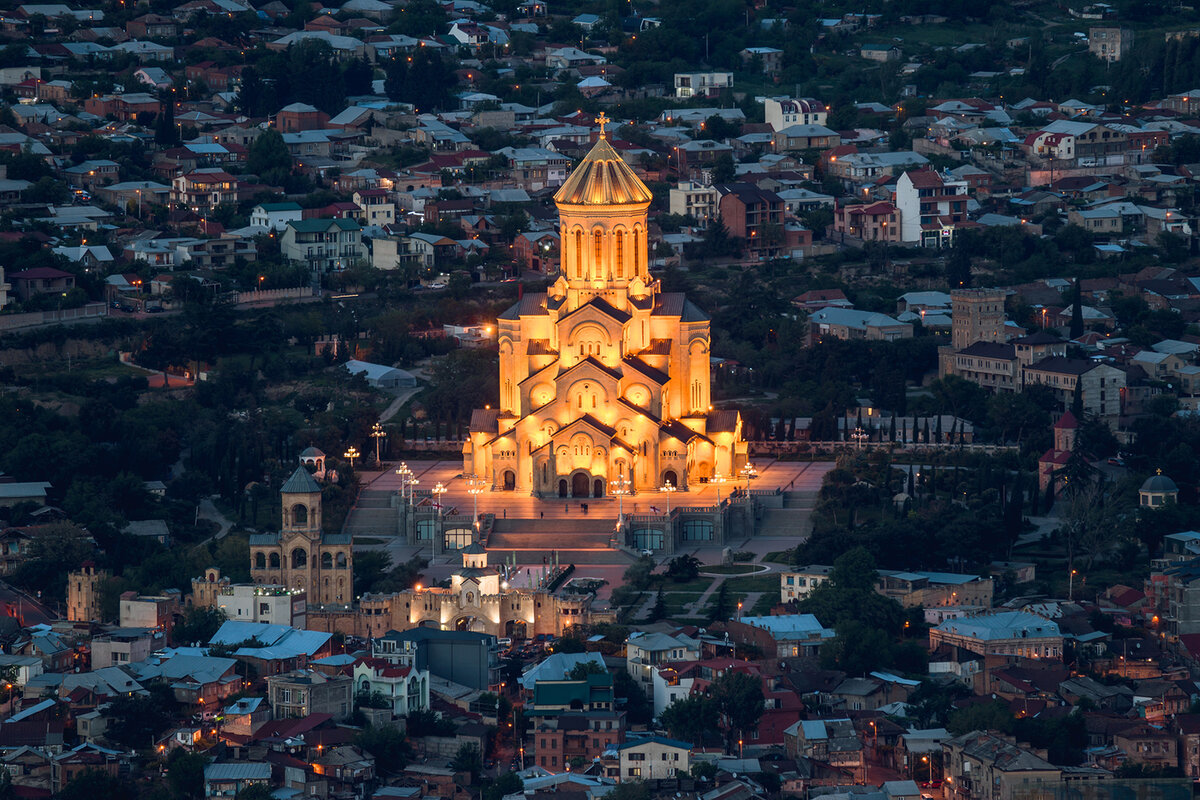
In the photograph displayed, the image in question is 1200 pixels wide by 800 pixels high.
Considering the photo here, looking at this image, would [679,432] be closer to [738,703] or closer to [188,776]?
[738,703]

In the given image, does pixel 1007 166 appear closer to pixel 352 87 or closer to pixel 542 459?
pixel 352 87

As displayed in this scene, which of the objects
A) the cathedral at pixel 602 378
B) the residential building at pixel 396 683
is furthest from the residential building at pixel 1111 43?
the residential building at pixel 396 683

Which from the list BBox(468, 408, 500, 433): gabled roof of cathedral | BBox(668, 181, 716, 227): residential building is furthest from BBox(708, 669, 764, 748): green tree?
BBox(668, 181, 716, 227): residential building

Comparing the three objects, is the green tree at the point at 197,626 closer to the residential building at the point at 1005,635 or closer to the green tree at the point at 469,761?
the green tree at the point at 469,761

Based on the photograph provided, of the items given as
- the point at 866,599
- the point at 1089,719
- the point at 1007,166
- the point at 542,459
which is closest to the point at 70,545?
the point at 542,459

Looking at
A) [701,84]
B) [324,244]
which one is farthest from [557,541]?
[701,84]
